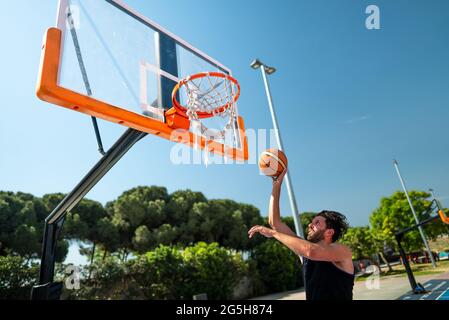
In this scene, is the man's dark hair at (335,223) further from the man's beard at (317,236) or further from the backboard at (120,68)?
the backboard at (120,68)

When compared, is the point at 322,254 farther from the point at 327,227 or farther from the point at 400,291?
the point at 400,291

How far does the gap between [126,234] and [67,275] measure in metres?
10.4

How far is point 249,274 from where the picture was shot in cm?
1781

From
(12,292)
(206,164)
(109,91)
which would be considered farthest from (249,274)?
(109,91)

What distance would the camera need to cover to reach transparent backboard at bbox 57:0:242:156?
3581mm

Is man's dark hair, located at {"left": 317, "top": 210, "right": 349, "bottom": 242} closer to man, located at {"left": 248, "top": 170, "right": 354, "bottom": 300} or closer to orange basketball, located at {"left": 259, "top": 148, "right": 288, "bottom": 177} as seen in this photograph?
man, located at {"left": 248, "top": 170, "right": 354, "bottom": 300}

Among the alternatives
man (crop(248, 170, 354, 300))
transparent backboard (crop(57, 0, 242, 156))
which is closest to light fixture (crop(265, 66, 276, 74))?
transparent backboard (crop(57, 0, 242, 156))

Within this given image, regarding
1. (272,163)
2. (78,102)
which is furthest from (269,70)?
(272,163)

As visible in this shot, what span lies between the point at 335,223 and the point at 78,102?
2704 millimetres

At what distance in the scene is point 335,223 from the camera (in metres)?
2.34

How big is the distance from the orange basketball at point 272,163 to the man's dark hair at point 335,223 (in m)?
0.48
